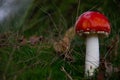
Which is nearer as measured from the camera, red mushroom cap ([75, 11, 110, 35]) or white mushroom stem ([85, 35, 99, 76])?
red mushroom cap ([75, 11, 110, 35])

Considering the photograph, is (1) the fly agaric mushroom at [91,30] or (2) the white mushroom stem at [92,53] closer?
(1) the fly agaric mushroom at [91,30]

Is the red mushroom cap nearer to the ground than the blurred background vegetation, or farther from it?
farther from it

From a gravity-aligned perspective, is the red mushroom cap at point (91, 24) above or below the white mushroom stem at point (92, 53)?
above

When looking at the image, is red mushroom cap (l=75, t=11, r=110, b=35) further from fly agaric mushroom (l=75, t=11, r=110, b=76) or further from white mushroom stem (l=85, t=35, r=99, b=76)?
white mushroom stem (l=85, t=35, r=99, b=76)

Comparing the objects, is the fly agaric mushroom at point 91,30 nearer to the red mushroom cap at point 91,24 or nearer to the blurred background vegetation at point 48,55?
the red mushroom cap at point 91,24

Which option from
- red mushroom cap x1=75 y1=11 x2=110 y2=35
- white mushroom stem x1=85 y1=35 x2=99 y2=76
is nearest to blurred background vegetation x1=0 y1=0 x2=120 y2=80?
white mushroom stem x1=85 y1=35 x2=99 y2=76

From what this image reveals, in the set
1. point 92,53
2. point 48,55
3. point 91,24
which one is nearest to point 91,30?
point 91,24

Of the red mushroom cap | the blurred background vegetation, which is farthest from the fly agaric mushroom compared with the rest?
the blurred background vegetation

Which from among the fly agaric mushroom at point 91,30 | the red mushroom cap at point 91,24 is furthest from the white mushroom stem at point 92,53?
the red mushroom cap at point 91,24
